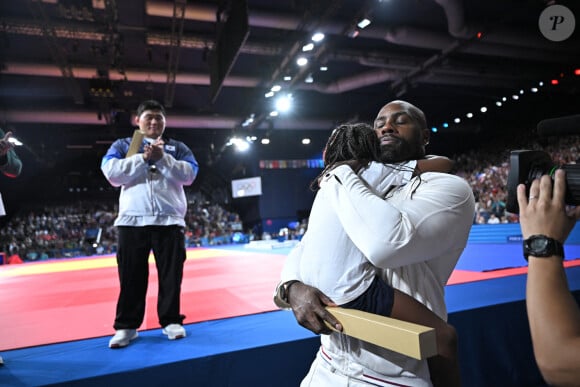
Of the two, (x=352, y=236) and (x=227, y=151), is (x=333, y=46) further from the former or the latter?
(x=227, y=151)

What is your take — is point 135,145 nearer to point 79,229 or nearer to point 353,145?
point 353,145

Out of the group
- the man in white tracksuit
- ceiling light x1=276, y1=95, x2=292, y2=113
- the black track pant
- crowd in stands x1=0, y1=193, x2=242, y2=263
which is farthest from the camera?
crowd in stands x1=0, y1=193, x2=242, y2=263

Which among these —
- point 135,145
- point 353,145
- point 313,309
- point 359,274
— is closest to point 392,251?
point 359,274

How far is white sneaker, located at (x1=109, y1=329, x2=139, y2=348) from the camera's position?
6.41 feet

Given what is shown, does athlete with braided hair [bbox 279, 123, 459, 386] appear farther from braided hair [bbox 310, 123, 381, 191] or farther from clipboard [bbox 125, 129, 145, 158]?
clipboard [bbox 125, 129, 145, 158]

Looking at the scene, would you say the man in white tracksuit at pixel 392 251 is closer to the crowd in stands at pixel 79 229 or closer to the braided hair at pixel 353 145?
the braided hair at pixel 353 145

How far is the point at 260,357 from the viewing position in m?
1.76

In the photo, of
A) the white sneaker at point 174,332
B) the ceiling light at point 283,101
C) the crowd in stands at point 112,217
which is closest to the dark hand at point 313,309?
the white sneaker at point 174,332

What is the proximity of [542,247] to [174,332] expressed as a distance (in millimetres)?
1921

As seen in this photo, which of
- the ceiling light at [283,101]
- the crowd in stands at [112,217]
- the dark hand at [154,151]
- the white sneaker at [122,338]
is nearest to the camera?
the white sneaker at [122,338]

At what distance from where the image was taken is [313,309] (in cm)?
103

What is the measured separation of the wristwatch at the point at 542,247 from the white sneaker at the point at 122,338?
2.00 metres

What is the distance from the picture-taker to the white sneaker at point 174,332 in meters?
2.06

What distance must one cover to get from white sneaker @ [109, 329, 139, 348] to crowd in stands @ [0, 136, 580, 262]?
1028cm
